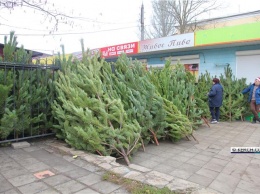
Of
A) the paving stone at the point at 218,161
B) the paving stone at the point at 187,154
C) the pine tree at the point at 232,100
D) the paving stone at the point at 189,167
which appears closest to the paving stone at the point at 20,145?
the paving stone at the point at 189,167

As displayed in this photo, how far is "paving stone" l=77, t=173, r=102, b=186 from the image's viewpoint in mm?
2932

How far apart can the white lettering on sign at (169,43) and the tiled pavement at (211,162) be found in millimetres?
5730

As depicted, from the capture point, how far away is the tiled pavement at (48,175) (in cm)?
273

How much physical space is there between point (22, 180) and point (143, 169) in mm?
1737

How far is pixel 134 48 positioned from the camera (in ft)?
42.8

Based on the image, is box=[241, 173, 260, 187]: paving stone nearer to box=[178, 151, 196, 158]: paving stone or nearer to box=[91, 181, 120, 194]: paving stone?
box=[178, 151, 196, 158]: paving stone

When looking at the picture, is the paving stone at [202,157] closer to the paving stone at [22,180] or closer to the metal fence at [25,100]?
the paving stone at [22,180]

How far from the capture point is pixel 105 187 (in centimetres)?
279

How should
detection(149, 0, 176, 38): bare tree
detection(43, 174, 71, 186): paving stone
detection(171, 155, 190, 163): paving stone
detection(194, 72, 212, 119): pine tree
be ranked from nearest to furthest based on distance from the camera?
detection(43, 174, 71, 186): paving stone
detection(171, 155, 190, 163): paving stone
detection(194, 72, 212, 119): pine tree
detection(149, 0, 176, 38): bare tree

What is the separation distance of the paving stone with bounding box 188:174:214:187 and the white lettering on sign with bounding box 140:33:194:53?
8195 mm

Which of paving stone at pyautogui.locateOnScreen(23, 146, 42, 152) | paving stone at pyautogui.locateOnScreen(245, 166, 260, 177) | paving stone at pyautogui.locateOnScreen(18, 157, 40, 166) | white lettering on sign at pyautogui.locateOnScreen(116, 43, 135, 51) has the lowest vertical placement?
paving stone at pyautogui.locateOnScreen(245, 166, 260, 177)

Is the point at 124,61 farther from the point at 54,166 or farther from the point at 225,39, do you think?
the point at 225,39

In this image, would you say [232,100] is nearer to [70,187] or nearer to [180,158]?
[180,158]

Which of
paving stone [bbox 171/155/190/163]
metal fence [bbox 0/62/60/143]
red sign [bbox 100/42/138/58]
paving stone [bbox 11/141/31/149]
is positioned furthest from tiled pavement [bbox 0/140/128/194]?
red sign [bbox 100/42/138/58]
